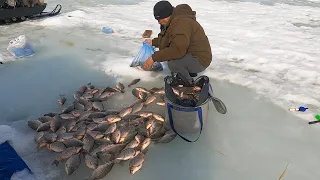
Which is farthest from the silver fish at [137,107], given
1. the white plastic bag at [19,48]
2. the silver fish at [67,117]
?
the white plastic bag at [19,48]

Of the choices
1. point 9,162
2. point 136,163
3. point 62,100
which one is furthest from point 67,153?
point 62,100

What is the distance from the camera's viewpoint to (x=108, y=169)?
2584 millimetres

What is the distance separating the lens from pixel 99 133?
303 cm

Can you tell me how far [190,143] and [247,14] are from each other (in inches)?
310

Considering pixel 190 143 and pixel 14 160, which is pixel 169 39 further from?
pixel 14 160

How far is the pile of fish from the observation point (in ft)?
8.87

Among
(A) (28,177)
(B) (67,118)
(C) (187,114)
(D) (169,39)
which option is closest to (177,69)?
(D) (169,39)

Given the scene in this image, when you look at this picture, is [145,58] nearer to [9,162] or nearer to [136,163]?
[136,163]

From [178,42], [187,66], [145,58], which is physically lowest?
[145,58]

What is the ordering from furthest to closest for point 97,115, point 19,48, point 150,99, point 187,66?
point 19,48 < point 187,66 < point 150,99 < point 97,115

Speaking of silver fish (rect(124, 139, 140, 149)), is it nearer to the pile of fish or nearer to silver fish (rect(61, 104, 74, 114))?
the pile of fish

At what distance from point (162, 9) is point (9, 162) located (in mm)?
2379

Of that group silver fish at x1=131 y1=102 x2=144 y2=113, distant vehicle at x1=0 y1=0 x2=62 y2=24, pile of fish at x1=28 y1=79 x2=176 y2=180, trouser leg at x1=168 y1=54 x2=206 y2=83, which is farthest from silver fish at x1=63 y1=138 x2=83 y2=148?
distant vehicle at x1=0 y1=0 x2=62 y2=24

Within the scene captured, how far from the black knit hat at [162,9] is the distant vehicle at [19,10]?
5.79 m
